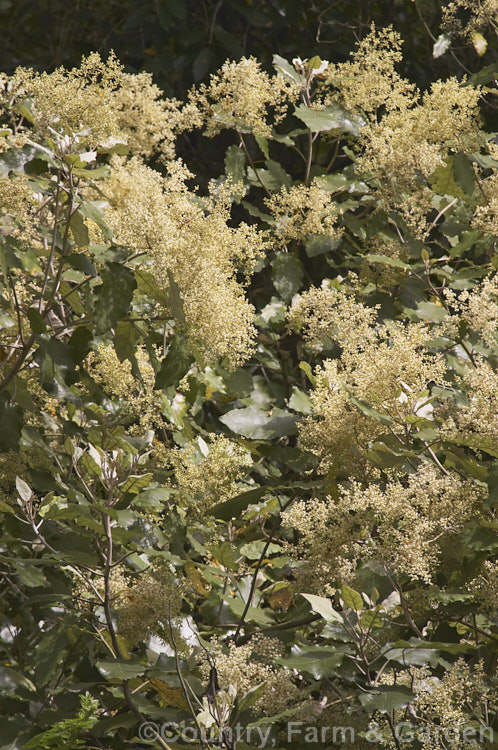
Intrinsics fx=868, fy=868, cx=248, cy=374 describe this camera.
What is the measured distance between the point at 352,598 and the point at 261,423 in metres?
0.71

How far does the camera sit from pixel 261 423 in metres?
1.94

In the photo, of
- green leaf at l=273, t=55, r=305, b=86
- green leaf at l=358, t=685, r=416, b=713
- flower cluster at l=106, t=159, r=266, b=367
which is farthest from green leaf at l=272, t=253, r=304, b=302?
green leaf at l=358, t=685, r=416, b=713

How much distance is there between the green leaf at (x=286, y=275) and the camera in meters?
2.21

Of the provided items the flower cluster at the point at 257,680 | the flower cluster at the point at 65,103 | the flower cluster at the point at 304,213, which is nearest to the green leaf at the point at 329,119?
the flower cluster at the point at 304,213

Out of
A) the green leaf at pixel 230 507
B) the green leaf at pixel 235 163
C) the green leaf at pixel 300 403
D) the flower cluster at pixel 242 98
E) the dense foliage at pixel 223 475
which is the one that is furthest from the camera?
the green leaf at pixel 235 163

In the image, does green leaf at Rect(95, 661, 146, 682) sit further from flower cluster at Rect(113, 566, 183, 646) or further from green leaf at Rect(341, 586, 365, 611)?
green leaf at Rect(341, 586, 365, 611)

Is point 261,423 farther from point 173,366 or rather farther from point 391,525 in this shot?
point 391,525

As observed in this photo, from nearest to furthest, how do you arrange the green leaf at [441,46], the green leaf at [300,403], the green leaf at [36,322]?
the green leaf at [36,322], the green leaf at [300,403], the green leaf at [441,46]

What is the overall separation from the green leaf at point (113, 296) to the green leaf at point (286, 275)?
0.82 m

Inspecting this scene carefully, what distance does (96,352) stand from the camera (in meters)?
1.78

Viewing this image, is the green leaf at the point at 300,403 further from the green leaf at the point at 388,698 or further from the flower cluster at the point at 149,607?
the green leaf at the point at 388,698

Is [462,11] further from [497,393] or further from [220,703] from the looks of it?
[220,703]

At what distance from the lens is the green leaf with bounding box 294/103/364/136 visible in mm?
2148

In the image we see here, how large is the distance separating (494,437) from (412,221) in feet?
2.66
